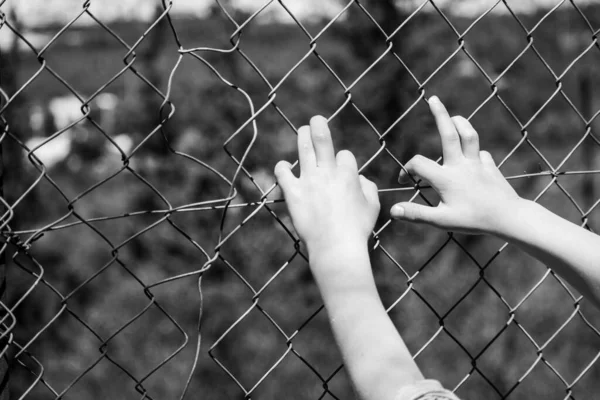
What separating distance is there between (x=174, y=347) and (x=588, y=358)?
5.89 ft

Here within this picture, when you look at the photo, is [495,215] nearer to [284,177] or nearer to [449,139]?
[449,139]

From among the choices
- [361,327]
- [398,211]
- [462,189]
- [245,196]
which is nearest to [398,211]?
[398,211]

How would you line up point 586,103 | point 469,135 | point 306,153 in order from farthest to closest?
point 586,103 < point 469,135 < point 306,153

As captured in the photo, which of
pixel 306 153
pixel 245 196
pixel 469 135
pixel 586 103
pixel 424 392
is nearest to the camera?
pixel 424 392

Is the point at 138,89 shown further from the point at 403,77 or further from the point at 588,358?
the point at 588,358

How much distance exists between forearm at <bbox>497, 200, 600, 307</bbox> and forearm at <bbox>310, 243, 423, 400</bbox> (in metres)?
0.27

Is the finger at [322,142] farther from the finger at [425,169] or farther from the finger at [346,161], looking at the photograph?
the finger at [425,169]

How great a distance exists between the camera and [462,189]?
1004 millimetres

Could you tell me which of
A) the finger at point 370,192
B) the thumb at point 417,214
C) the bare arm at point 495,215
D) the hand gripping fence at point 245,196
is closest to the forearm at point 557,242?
the bare arm at point 495,215

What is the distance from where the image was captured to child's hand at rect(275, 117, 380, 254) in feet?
2.96

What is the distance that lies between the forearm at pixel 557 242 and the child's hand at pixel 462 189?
0.02 m

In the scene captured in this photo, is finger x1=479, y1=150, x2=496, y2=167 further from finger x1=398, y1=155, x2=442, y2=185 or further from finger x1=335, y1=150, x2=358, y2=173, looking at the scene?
finger x1=335, y1=150, x2=358, y2=173

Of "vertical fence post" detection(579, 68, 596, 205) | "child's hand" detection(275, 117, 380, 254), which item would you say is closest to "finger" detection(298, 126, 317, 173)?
"child's hand" detection(275, 117, 380, 254)

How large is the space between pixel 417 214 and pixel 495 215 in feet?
0.43
